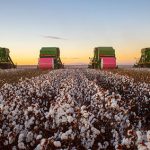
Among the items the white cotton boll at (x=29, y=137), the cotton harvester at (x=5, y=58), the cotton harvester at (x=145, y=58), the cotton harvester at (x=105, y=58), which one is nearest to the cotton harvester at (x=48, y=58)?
the cotton harvester at (x=5, y=58)

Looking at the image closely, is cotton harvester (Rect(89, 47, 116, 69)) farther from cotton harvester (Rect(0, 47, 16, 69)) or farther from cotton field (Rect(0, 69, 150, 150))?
cotton field (Rect(0, 69, 150, 150))

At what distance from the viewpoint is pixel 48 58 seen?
209 feet

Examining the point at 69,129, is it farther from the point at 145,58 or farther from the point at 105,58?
the point at 145,58

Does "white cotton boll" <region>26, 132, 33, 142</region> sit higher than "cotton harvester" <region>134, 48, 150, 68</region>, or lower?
lower

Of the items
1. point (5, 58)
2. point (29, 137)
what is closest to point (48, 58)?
point (5, 58)

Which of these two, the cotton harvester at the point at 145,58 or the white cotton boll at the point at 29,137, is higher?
the cotton harvester at the point at 145,58

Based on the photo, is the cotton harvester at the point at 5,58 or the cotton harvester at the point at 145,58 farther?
the cotton harvester at the point at 145,58

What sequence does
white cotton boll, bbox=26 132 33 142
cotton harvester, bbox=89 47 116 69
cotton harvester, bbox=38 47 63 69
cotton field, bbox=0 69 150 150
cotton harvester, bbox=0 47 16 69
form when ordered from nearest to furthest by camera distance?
cotton field, bbox=0 69 150 150 < white cotton boll, bbox=26 132 33 142 < cotton harvester, bbox=89 47 116 69 < cotton harvester, bbox=0 47 16 69 < cotton harvester, bbox=38 47 63 69

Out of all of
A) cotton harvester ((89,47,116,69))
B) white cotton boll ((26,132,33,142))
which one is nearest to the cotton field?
white cotton boll ((26,132,33,142))

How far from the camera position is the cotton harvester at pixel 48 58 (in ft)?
207

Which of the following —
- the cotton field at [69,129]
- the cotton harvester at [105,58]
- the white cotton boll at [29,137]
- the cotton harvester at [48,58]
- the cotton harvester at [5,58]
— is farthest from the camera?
the cotton harvester at [48,58]

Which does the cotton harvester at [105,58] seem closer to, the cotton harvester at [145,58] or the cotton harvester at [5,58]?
the cotton harvester at [145,58]

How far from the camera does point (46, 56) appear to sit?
64250mm

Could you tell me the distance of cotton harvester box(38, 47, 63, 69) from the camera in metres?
63.1
